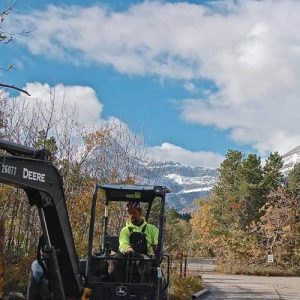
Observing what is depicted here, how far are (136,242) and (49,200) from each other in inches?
107

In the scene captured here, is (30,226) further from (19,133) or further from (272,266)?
(272,266)

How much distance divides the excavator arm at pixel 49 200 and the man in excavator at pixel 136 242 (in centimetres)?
179

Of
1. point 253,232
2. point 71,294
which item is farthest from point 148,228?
point 253,232

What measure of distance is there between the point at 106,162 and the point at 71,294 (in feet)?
55.5

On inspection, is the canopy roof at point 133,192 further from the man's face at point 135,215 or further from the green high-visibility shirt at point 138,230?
the green high-visibility shirt at point 138,230

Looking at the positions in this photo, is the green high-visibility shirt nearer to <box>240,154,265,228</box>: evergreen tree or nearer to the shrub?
the shrub

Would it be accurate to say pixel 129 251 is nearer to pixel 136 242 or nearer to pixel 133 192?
pixel 136 242

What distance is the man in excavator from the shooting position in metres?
9.20

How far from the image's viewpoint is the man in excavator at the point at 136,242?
9203 mm

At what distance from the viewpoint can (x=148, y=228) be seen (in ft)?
30.7

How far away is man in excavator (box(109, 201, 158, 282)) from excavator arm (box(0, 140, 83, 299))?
179 cm

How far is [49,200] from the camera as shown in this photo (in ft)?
22.6

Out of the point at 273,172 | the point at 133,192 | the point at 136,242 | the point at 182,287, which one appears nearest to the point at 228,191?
the point at 273,172

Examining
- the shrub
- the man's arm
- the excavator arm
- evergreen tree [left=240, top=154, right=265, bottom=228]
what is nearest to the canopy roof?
the man's arm
